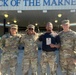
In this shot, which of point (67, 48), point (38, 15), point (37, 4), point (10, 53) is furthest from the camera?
point (38, 15)

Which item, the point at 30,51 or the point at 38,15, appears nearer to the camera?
A: the point at 30,51

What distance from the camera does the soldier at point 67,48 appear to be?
6176 millimetres

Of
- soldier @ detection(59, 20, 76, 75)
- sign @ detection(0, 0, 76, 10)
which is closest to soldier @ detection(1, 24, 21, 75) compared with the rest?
soldier @ detection(59, 20, 76, 75)

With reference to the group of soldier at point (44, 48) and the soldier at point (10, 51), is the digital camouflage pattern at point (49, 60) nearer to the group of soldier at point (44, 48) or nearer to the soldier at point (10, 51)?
the group of soldier at point (44, 48)

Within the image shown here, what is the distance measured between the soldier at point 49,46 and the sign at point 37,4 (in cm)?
793

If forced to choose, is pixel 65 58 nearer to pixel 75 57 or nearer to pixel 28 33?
pixel 75 57

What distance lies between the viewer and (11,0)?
14125mm

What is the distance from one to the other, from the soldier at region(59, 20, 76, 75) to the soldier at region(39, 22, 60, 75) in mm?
197

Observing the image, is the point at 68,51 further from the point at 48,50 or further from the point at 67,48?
the point at 48,50

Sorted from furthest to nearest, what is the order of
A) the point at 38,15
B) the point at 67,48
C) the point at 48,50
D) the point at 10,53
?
the point at 38,15 < the point at 10,53 < the point at 48,50 < the point at 67,48

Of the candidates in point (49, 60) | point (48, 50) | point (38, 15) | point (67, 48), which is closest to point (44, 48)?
point (48, 50)

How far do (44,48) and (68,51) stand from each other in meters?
0.68

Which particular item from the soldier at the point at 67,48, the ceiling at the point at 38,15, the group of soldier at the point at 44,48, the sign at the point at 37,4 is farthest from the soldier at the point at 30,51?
the ceiling at the point at 38,15

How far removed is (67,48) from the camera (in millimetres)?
6246
